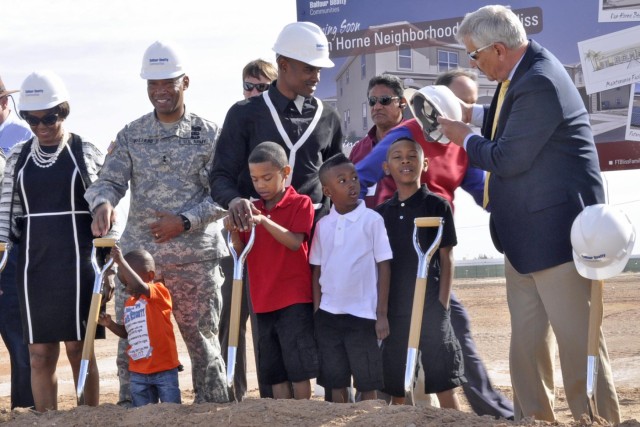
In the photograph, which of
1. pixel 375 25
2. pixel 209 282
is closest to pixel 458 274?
pixel 375 25

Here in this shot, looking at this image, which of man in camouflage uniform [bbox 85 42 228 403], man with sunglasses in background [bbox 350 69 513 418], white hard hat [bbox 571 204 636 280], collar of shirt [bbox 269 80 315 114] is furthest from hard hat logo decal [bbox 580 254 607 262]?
man in camouflage uniform [bbox 85 42 228 403]

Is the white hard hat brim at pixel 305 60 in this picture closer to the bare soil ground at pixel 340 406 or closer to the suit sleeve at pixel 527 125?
the suit sleeve at pixel 527 125

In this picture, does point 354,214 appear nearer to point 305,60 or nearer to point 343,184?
point 343,184

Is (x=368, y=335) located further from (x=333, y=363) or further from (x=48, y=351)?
(x=48, y=351)

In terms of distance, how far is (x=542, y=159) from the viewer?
5.14 m

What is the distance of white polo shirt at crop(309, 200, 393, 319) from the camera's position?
5.93 meters

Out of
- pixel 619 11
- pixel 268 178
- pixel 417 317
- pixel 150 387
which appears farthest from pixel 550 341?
pixel 619 11

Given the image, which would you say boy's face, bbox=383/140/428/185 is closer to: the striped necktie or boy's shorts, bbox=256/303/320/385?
the striped necktie

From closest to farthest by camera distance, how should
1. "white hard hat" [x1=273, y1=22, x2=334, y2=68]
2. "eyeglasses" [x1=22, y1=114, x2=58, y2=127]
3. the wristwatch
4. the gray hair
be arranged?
1. the gray hair
2. "white hard hat" [x1=273, y1=22, x2=334, y2=68]
3. the wristwatch
4. "eyeglasses" [x1=22, y1=114, x2=58, y2=127]

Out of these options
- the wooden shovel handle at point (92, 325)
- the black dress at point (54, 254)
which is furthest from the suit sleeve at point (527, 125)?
the black dress at point (54, 254)

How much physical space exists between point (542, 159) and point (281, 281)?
159cm

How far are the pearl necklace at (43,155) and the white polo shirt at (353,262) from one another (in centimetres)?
179

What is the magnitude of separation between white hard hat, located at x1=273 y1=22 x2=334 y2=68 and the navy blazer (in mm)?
1257

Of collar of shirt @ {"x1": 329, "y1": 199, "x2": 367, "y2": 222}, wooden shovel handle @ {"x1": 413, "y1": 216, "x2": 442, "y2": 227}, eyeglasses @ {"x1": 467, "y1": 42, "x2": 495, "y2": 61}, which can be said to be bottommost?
wooden shovel handle @ {"x1": 413, "y1": 216, "x2": 442, "y2": 227}
